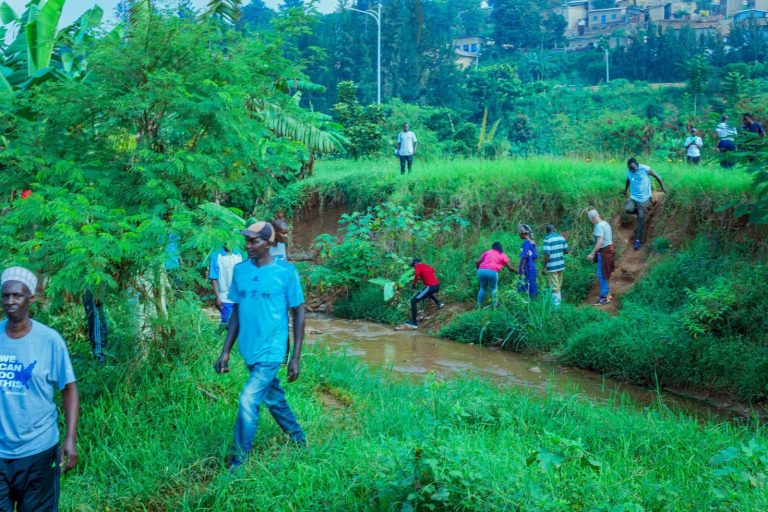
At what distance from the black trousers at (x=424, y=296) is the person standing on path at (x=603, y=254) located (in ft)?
10.0

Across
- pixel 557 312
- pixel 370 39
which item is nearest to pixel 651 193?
pixel 557 312

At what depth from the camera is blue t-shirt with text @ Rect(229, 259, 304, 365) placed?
5.82m

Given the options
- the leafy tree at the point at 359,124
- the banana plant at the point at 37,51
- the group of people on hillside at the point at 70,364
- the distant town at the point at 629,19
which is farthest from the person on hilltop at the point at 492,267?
the distant town at the point at 629,19

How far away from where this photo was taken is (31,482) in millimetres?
4395

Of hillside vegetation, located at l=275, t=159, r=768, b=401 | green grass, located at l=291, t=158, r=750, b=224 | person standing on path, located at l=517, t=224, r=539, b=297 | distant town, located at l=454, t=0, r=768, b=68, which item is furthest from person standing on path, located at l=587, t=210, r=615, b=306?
distant town, located at l=454, t=0, r=768, b=68

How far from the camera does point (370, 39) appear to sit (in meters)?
52.6

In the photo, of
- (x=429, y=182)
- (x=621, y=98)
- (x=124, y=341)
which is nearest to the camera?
(x=124, y=341)

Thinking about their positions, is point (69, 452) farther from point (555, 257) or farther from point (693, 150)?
point (693, 150)

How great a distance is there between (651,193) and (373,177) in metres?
7.69

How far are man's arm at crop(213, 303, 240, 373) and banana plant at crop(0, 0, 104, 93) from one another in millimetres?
5366

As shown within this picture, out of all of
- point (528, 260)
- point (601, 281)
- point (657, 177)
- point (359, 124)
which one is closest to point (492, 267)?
point (528, 260)

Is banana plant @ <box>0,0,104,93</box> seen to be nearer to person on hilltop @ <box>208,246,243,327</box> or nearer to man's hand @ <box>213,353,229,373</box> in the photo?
person on hilltop @ <box>208,246,243,327</box>

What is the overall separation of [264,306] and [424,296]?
9700 mm

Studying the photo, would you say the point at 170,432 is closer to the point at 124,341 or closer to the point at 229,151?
the point at 124,341
